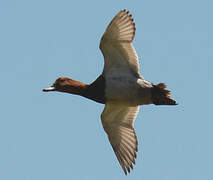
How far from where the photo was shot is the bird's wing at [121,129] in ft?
47.9

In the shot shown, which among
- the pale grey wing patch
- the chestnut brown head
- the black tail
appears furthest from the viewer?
the chestnut brown head

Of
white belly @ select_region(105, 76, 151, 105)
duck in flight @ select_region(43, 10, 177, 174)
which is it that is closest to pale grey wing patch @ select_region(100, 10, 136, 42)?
duck in flight @ select_region(43, 10, 177, 174)

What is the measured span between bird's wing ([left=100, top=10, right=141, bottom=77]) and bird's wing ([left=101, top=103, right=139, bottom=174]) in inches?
41.6

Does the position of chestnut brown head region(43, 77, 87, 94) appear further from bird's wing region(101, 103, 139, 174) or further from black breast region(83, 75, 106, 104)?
bird's wing region(101, 103, 139, 174)

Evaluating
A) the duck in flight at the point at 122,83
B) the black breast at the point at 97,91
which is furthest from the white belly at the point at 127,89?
the black breast at the point at 97,91

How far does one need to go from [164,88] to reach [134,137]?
1.55 metres

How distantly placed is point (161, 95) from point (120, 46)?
5.03 feet

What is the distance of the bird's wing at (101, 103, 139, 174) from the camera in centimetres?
1460

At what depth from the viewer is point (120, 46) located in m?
14.0

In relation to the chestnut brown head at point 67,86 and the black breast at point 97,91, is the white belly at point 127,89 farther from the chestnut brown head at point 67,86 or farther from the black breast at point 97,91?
the chestnut brown head at point 67,86

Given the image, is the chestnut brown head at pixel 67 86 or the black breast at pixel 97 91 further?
the chestnut brown head at pixel 67 86

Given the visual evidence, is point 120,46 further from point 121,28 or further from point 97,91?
point 97,91

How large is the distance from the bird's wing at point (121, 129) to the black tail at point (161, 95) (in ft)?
3.52

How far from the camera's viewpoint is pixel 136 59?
1413 centimetres
